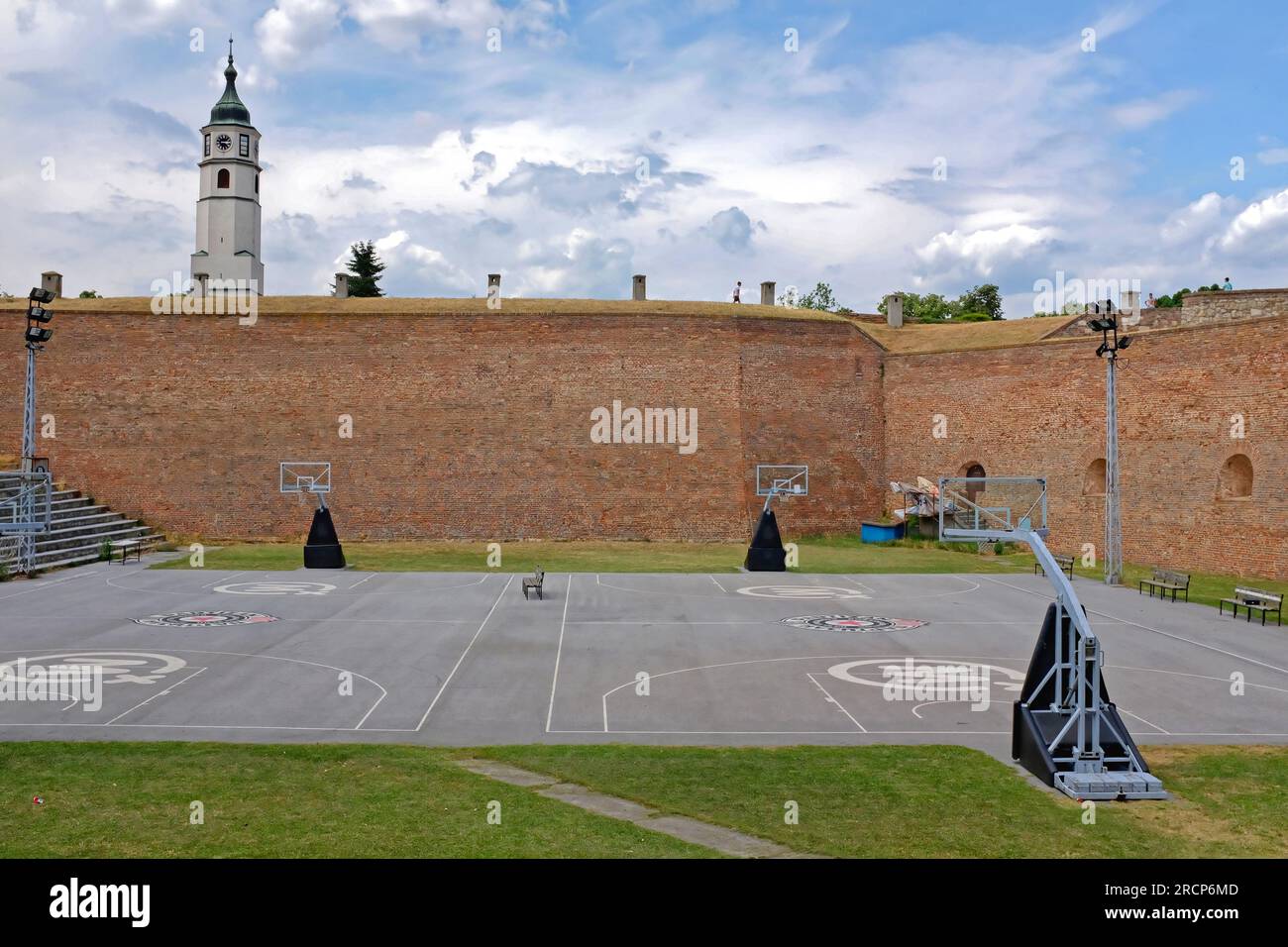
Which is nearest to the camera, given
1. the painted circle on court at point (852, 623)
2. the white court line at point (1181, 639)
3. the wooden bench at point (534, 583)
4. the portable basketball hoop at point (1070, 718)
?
the portable basketball hoop at point (1070, 718)

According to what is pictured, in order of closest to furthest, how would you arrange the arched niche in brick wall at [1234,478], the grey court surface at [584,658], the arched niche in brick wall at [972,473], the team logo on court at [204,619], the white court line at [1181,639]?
1. the grey court surface at [584,658]
2. the white court line at [1181,639]
3. the team logo on court at [204,619]
4. the arched niche in brick wall at [1234,478]
5. the arched niche in brick wall at [972,473]

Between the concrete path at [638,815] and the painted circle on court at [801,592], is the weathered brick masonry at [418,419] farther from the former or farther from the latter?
the concrete path at [638,815]

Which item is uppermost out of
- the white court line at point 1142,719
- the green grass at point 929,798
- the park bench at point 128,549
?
the park bench at point 128,549

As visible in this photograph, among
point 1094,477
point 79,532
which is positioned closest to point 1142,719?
point 1094,477

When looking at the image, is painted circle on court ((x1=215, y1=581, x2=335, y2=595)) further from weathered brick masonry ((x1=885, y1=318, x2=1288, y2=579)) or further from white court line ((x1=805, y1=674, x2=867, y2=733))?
weathered brick masonry ((x1=885, y1=318, x2=1288, y2=579))

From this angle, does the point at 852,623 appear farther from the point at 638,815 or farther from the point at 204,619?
the point at 204,619

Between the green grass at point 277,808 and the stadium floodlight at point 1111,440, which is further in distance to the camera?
the stadium floodlight at point 1111,440

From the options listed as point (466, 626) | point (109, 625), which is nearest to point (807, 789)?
point (466, 626)

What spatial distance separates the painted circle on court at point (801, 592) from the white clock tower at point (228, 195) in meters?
55.8

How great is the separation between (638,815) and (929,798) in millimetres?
3250

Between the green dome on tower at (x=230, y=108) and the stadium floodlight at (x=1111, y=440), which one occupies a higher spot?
the green dome on tower at (x=230, y=108)

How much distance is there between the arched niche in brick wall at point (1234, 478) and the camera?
34219 mm

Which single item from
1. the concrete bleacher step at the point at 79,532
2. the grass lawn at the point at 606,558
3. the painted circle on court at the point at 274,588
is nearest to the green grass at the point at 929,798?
the painted circle on court at the point at 274,588

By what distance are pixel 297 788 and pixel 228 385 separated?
34.0m
